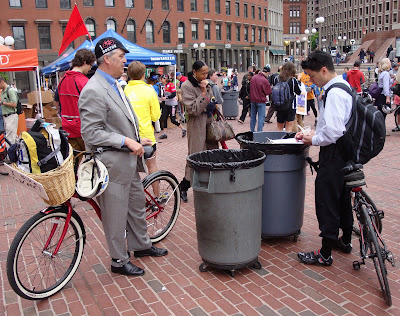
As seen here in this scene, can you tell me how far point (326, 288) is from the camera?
3543mm

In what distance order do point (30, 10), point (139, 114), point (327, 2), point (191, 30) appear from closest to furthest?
point (139, 114) < point (30, 10) < point (191, 30) < point (327, 2)

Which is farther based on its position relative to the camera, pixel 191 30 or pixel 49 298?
pixel 191 30

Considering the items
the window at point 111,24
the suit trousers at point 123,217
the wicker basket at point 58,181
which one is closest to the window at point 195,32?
the window at point 111,24

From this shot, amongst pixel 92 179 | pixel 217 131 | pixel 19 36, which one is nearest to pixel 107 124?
pixel 92 179

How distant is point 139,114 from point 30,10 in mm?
39980

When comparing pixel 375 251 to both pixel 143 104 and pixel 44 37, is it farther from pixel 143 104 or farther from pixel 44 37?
pixel 44 37

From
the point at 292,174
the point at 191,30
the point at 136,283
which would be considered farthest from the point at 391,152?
the point at 191,30

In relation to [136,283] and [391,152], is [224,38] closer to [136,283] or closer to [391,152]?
[391,152]

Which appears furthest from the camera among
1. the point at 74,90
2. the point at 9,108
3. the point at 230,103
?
the point at 230,103

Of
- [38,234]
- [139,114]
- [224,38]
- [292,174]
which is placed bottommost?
[38,234]

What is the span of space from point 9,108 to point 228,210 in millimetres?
7380

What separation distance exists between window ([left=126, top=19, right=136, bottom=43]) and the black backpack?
4471 cm

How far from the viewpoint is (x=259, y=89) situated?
36.6ft

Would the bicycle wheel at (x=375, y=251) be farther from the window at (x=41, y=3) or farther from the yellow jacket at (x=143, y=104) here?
the window at (x=41, y=3)
